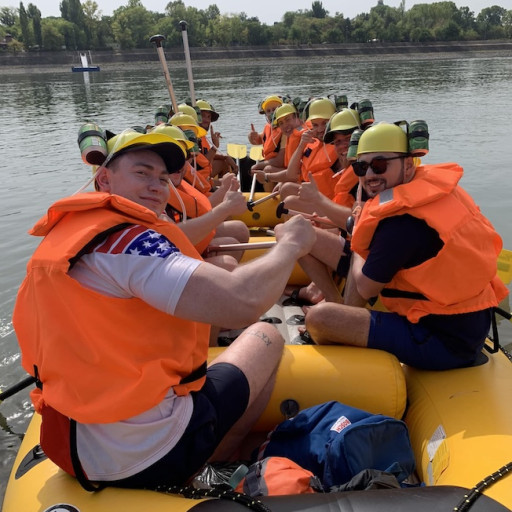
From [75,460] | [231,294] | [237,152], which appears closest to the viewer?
[231,294]

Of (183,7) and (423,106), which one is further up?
(183,7)

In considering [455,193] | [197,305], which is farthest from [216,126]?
[197,305]

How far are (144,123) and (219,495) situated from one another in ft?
55.0

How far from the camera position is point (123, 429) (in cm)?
170

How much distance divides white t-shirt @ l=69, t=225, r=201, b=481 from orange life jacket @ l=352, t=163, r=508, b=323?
52.2 inches

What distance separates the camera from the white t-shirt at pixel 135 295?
1519 mm

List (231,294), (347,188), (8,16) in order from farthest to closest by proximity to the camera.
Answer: (8,16)
(347,188)
(231,294)

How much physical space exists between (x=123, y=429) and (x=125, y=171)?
3.01ft

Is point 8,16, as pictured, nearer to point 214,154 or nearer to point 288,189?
point 214,154

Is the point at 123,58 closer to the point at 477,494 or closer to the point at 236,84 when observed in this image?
the point at 236,84

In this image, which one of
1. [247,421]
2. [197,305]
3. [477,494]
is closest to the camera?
[197,305]

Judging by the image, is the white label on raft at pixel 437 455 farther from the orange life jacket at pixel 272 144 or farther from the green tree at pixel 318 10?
the green tree at pixel 318 10

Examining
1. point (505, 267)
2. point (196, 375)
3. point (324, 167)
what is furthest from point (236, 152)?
point (196, 375)

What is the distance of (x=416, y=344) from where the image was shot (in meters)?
2.66
